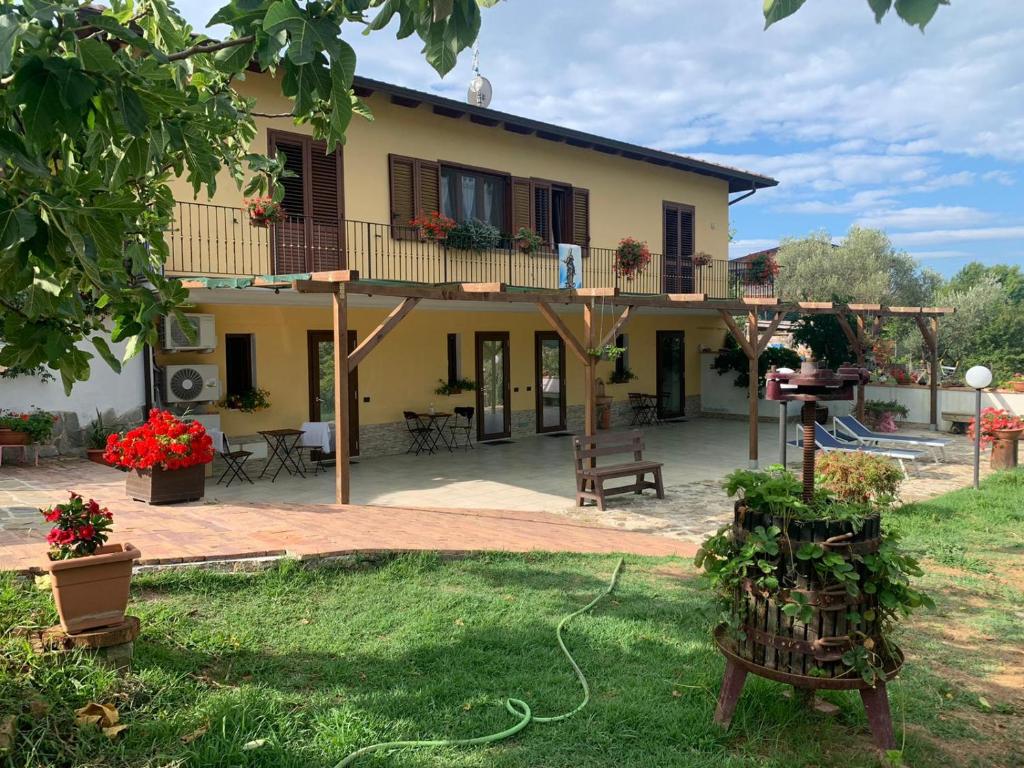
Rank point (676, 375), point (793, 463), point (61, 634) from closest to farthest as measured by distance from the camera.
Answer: point (61, 634) < point (793, 463) < point (676, 375)

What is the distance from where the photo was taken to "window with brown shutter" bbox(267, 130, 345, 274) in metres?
11.5

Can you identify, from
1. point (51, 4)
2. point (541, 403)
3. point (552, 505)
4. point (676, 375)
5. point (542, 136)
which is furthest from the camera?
Result: point (676, 375)

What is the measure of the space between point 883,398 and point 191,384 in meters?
15.9

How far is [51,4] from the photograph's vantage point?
187 centimetres

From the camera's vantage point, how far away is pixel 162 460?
7586 mm

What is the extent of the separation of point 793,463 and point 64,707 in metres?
11.7

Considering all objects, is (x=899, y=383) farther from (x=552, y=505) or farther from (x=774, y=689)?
(x=774, y=689)

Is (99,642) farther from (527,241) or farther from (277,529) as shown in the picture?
(527,241)

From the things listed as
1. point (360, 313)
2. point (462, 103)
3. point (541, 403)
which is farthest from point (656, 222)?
point (360, 313)

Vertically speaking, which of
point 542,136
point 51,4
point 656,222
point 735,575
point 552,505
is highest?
point 542,136

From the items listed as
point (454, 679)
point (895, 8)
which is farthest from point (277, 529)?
point (895, 8)

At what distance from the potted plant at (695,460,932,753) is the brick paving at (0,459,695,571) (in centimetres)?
341

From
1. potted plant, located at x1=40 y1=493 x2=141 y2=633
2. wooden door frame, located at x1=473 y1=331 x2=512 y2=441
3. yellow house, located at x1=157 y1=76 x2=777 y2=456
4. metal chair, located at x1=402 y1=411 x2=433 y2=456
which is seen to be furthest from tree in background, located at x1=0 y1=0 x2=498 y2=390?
wooden door frame, located at x1=473 y1=331 x2=512 y2=441

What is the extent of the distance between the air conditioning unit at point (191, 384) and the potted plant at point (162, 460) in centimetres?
272
